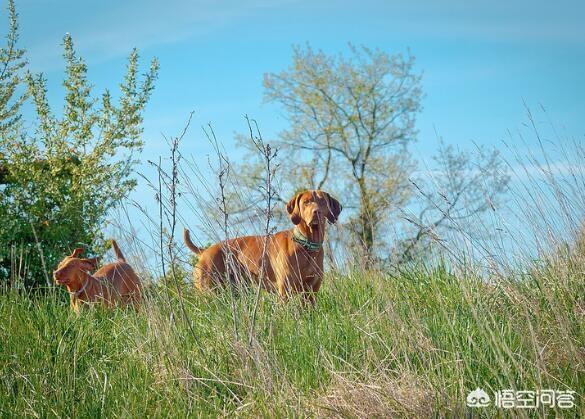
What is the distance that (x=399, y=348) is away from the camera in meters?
4.45

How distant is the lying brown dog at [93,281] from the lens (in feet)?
22.5

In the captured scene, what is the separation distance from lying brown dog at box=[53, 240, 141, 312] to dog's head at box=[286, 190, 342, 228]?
1.65m

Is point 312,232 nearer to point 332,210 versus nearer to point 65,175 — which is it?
point 332,210

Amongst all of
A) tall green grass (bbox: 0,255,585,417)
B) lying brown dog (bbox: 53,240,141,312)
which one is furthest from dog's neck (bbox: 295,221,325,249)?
lying brown dog (bbox: 53,240,141,312)

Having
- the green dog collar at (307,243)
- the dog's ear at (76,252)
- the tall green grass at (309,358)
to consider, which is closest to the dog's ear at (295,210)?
the green dog collar at (307,243)

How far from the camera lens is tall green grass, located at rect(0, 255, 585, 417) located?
13.1 feet

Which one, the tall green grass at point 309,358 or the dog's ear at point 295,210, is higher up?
the dog's ear at point 295,210

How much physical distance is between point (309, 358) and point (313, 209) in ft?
7.28

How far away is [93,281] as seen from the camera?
23.2ft

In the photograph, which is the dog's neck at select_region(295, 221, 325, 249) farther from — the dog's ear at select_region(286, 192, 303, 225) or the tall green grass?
the tall green grass

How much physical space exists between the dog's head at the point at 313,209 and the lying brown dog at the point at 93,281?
1.65 meters

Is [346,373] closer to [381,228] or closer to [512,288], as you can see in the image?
[512,288]

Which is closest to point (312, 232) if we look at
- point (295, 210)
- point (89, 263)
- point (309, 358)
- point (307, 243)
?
point (307, 243)

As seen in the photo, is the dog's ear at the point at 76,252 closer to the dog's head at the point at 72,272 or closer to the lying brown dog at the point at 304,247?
the dog's head at the point at 72,272
